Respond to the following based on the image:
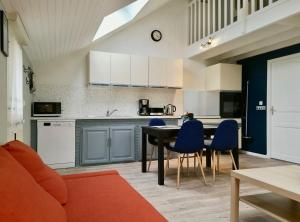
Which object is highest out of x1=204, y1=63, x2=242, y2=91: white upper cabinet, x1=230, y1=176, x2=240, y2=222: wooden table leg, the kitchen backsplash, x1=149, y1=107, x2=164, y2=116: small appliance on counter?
x1=204, y1=63, x2=242, y2=91: white upper cabinet

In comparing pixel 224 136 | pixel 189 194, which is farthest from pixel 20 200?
pixel 224 136

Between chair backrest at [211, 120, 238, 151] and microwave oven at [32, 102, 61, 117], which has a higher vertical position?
microwave oven at [32, 102, 61, 117]

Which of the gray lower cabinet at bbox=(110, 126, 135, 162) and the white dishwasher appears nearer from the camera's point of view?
the white dishwasher

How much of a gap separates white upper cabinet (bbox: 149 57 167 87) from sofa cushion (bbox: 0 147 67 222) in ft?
13.7

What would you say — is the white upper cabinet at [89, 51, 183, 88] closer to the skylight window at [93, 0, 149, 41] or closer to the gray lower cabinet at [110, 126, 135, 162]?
the skylight window at [93, 0, 149, 41]

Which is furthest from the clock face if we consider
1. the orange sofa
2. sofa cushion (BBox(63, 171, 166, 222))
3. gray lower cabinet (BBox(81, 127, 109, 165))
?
sofa cushion (BBox(63, 171, 166, 222))

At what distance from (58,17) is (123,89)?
284 centimetres

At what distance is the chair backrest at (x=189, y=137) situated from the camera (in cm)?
321

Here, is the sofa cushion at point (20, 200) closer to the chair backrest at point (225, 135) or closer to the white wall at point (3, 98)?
the white wall at point (3, 98)

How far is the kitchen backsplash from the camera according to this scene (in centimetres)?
481

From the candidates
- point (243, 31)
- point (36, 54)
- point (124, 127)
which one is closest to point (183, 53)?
point (243, 31)

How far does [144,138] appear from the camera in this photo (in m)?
4.02

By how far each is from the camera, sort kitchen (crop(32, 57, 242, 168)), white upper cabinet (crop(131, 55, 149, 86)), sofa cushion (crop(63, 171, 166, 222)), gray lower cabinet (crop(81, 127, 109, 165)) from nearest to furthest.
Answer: sofa cushion (crop(63, 171, 166, 222)) → kitchen (crop(32, 57, 242, 168)) → gray lower cabinet (crop(81, 127, 109, 165)) → white upper cabinet (crop(131, 55, 149, 86))

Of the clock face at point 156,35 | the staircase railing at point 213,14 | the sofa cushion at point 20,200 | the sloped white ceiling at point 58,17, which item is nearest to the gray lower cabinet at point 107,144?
the sloped white ceiling at point 58,17
